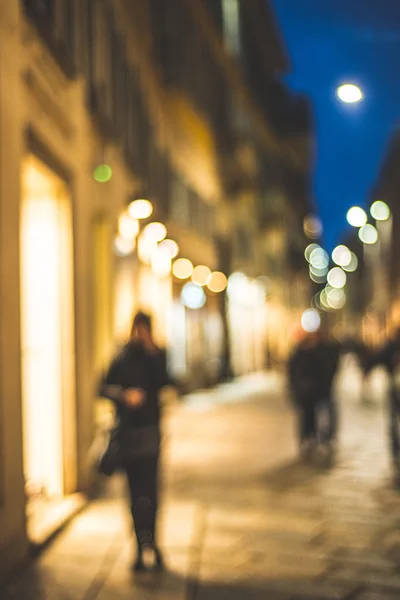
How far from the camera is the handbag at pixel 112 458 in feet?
20.8

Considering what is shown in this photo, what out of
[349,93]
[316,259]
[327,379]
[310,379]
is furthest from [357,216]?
[316,259]

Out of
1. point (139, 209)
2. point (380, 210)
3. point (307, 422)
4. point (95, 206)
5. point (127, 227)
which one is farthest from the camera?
point (380, 210)

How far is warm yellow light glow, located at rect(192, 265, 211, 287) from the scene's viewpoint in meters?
23.3

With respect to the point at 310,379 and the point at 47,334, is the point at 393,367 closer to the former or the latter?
the point at 310,379

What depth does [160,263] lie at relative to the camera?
19.0m

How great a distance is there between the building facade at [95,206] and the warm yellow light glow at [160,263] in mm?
103

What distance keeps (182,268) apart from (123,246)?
6747 mm

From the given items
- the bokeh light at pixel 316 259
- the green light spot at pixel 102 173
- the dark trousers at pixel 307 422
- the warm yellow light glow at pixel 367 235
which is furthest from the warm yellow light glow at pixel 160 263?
the bokeh light at pixel 316 259

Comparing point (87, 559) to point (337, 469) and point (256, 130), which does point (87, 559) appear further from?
point (256, 130)

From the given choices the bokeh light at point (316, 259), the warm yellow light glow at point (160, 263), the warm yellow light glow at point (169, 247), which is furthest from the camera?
the bokeh light at point (316, 259)

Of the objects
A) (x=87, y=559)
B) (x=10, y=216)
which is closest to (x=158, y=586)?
(x=87, y=559)

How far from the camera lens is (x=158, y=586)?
604 cm

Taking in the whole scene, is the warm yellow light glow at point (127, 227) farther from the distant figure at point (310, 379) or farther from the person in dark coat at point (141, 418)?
the person in dark coat at point (141, 418)

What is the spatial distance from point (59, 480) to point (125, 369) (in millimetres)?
2870
